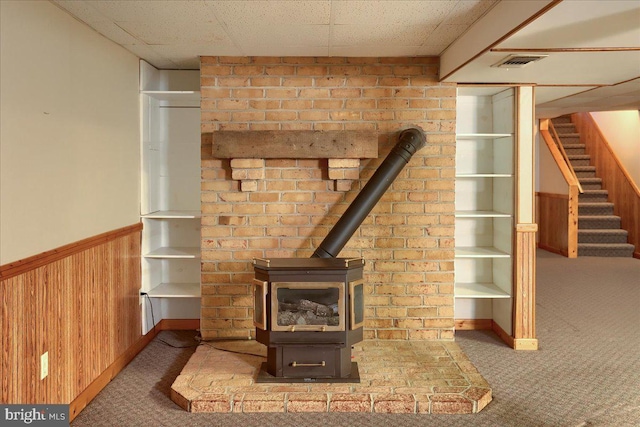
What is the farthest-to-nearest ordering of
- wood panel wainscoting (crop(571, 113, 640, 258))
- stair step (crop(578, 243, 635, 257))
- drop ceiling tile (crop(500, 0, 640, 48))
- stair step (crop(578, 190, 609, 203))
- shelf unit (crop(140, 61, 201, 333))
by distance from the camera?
1. stair step (crop(578, 190, 609, 203))
2. wood panel wainscoting (crop(571, 113, 640, 258))
3. stair step (crop(578, 243, 635, 257))
4. shelf unit (crop(140, 61, 201, 333))
5. drop ceiling tile (crop(500, 0, 640, 48))

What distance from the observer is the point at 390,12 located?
2.96 metres

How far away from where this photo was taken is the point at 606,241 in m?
8.54

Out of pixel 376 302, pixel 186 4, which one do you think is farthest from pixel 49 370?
pixel 376 302

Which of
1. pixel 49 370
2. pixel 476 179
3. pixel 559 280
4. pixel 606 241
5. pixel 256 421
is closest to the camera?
pixel 49 370

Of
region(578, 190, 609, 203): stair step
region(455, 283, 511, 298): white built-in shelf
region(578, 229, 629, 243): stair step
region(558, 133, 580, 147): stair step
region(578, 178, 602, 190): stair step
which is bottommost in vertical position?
region(455, 283, 511, 298): white built-in shelf

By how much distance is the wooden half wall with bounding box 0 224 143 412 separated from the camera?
247 cm

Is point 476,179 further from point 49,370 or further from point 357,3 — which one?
point 49,370

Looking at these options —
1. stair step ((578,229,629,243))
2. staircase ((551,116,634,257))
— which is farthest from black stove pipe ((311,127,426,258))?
stair step ((578,229,629,243))

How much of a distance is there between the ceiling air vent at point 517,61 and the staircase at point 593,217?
578 centimetres

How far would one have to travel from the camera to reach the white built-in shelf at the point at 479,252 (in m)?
4.20

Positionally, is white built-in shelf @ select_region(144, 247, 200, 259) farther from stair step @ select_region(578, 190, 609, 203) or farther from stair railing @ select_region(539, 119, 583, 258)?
stair step @ select_region(578, 190, 609, 203)

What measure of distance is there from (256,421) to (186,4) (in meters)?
2.14

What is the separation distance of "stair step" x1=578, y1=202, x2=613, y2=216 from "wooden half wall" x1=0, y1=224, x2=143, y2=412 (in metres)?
7.29

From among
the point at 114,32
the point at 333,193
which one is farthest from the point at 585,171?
the point at 114,32
